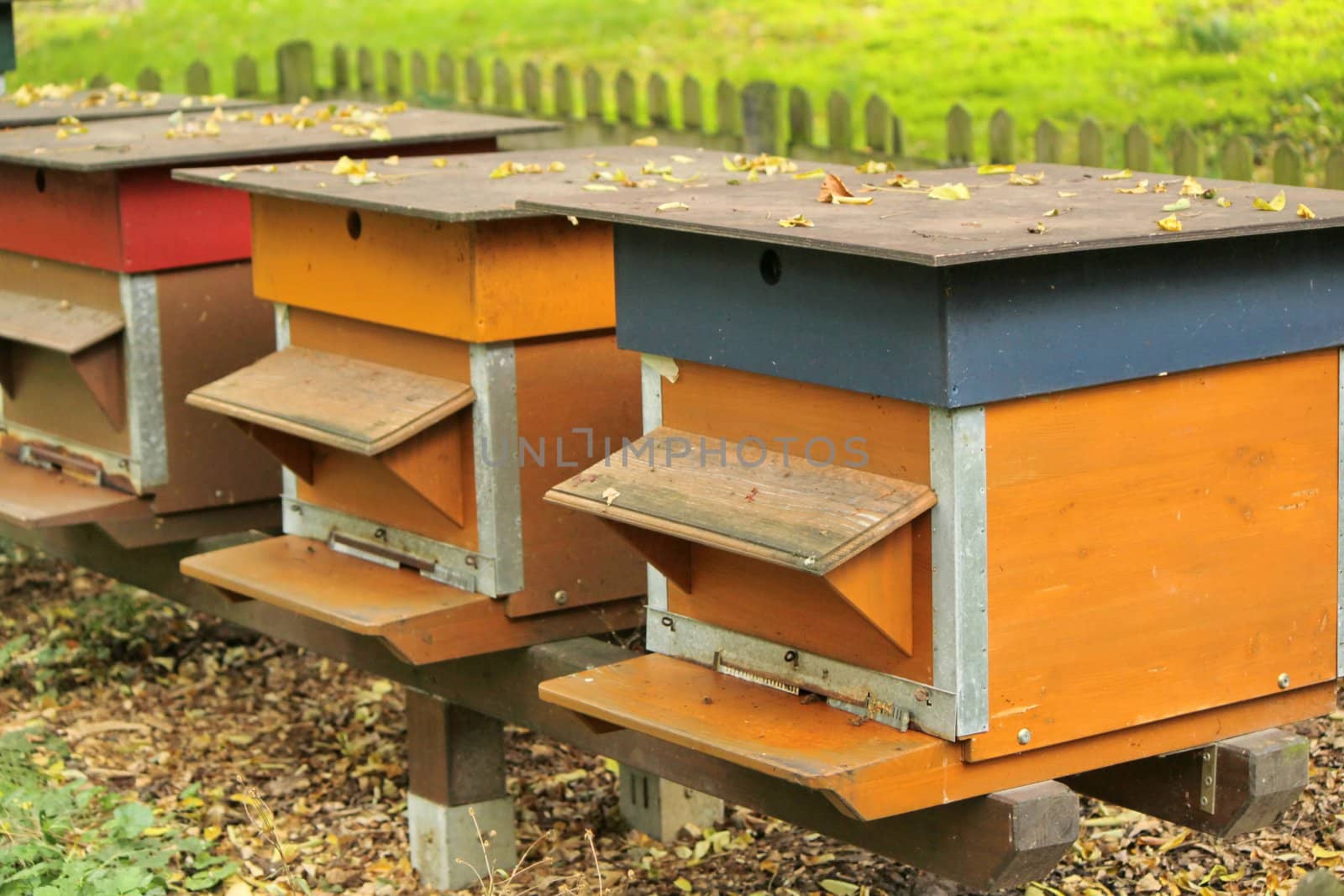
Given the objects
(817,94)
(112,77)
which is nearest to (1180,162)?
(817,94)

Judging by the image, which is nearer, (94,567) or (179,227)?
(179,227)

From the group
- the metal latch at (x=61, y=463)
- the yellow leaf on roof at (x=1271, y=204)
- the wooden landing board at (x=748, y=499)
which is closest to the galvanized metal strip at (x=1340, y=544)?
the yellow leaf on roof at (x=1271, y=204)

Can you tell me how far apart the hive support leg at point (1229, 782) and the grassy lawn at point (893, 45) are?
5.70 m

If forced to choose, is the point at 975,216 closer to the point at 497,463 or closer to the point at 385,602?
the point at 497,463

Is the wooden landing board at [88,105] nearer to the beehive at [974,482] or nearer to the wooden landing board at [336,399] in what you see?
the wooden landing board at [336,399]

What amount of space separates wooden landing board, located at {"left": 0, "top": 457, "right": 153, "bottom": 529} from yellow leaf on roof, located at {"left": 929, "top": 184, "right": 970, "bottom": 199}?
2.28m

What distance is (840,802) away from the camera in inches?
106

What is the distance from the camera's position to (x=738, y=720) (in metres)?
2.91

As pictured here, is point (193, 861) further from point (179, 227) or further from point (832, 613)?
point (832, 613)

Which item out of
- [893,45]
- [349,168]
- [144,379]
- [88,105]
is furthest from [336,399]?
[893,45]

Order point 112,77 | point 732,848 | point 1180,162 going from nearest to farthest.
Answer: point 732,848
point 1180,162
point 112,77

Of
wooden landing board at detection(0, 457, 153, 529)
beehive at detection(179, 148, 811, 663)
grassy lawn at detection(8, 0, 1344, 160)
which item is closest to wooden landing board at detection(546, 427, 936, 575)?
beehive at detection(179, 148, 811, 663)

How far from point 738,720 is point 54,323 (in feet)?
7.95

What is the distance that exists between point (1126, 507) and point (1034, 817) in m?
0.51
